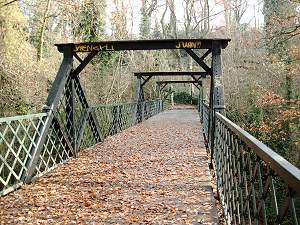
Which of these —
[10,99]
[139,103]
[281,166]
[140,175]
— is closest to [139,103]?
[139,103]

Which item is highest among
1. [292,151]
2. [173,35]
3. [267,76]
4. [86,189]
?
[173,35]

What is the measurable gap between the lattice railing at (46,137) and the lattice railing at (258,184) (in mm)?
3638

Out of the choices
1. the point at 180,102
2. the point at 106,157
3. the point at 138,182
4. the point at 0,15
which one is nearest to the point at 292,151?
the point at 106,157

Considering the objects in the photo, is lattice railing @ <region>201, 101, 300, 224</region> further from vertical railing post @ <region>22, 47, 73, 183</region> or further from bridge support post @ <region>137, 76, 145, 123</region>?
bridge support post @ <region>137, 76, 145, 123</region>

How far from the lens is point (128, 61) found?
3494 cm

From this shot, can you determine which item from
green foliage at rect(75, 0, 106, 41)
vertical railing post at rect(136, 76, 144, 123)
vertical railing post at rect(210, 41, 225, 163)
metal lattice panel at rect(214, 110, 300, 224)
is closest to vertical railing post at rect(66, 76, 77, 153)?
vertical railing post at rect(210, 41, 225, 163)

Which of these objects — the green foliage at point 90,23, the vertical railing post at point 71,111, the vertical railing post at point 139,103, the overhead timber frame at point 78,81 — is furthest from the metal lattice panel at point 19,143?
the green foliage at point 90,23

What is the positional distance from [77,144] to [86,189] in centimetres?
412

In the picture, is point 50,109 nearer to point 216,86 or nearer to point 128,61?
point 216,86

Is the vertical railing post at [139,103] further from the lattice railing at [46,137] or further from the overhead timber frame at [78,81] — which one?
the overhead timber frame at [78,81]

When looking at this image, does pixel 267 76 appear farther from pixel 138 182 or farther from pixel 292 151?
pixel 138 182

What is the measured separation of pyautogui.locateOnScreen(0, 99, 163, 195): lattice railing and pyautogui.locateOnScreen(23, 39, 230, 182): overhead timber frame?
0.03 metres

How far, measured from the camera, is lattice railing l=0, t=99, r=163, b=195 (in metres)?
6.87

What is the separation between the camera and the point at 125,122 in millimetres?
19109
